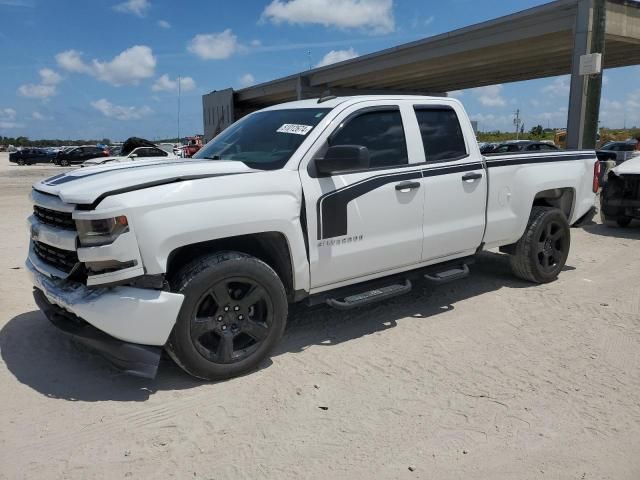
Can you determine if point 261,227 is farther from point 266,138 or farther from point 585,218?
point 585,218

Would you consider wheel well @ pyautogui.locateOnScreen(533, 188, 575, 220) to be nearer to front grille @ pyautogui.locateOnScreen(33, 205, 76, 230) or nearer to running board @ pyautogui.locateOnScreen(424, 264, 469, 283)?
running board @ pyautogui.locateOnScreen(424, 264, 469, 283)

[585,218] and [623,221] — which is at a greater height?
[585,218]

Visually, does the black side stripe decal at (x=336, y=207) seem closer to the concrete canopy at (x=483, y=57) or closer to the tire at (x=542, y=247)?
the tire at (x=542, y=247)

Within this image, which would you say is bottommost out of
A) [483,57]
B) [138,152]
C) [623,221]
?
[623,221]

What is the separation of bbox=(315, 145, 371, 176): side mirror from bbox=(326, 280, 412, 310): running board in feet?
3.30

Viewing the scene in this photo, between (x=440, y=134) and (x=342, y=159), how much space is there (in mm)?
1503

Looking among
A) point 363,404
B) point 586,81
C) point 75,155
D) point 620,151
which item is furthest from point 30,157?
point 363,404

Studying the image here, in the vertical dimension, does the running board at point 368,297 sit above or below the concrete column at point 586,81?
below

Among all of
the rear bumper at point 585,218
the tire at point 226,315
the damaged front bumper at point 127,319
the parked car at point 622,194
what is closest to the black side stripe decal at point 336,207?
the tire at point 226,315

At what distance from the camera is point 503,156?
537 cm

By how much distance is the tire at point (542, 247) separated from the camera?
18.8 feet

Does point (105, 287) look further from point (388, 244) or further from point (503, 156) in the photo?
point (503, 156)

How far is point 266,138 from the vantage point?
4422 millimetres

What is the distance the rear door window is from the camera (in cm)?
475
